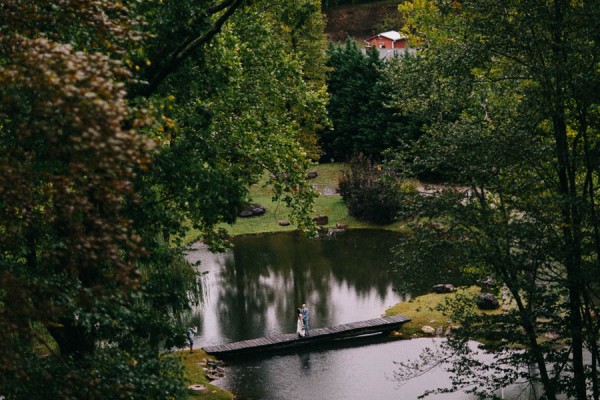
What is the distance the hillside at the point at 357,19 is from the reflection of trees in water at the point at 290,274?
160ft

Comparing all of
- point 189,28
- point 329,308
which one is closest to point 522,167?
point 189,28

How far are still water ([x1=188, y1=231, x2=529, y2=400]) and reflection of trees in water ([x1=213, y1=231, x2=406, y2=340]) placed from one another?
46 mm

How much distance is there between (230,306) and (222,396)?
9.44 m

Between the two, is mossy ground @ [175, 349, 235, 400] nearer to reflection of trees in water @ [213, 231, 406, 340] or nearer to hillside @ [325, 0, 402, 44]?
reflection of trees in water @ [213, 231, 406, 340]

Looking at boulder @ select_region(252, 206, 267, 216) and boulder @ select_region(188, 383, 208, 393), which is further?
boulder @ select_region(252, 206, 267, 216)

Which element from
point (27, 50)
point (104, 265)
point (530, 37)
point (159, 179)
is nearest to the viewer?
point (27, 50)

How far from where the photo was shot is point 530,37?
57.0 ft

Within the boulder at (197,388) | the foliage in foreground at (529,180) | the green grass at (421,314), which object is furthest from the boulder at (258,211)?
the foliage in foreground at (529,180)

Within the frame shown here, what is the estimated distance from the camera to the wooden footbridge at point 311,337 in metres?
30.3

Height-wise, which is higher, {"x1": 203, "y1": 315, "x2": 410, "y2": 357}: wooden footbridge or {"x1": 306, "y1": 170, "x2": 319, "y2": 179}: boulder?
{"x1": 306, "y1": 170, "x2": 319, "y2": 179}: boulder

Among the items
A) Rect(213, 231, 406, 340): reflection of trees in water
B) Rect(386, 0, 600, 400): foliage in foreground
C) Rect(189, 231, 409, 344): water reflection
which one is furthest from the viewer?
Rect(213, 231, 406, 340): reflection of trees in water

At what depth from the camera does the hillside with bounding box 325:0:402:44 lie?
91.8 metres

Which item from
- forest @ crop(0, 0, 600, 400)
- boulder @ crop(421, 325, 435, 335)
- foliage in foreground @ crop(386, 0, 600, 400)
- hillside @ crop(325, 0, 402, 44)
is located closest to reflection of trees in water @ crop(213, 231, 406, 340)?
boulder @ crop(421, 325, 435, 335)

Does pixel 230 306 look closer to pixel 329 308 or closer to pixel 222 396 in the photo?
pixel 329 308
